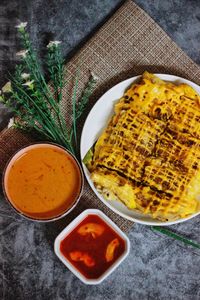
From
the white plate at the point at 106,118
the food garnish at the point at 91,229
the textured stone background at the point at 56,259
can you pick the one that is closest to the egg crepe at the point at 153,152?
the white plate at the point at 106,118

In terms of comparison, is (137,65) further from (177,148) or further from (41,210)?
(41,210)

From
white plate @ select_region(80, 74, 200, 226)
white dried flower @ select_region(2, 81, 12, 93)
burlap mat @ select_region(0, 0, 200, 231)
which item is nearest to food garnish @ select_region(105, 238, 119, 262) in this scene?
white plate @ select_region(80, 74, 200, 226)

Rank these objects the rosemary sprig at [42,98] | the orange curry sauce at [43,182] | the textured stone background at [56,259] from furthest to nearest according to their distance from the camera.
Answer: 1. the textured stone background at [56,259]
2. the rosemary sprig at [42,98]
3. the orange curry sauce at [43,182]

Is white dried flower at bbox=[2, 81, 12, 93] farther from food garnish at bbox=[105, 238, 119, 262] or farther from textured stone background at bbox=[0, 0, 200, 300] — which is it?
food garnish at bbox=[105, 238, 119, 262]

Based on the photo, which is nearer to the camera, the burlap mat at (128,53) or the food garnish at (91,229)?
the food garnish at (91,229)

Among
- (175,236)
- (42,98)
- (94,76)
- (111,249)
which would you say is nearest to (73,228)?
(111,249)

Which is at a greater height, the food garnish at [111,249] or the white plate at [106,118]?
the white plate at [106,118]

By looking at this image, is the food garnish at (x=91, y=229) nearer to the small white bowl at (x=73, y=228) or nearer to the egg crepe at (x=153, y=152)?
the small white bowl at (x=73, y=228)
